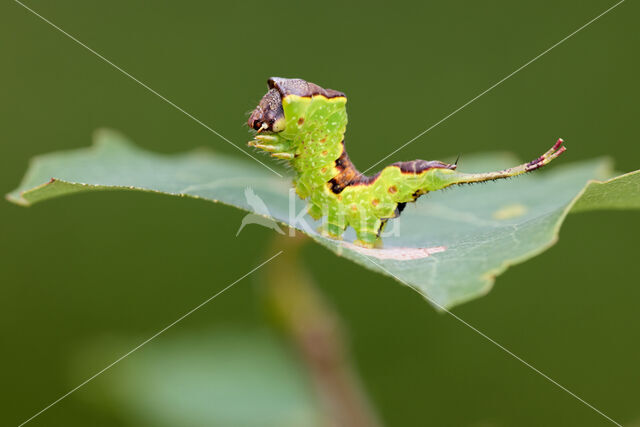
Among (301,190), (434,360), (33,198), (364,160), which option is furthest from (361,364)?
(33,198)

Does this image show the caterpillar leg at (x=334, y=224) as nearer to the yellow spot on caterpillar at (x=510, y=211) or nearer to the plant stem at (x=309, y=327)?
the plant stem at (x=309, y=327)

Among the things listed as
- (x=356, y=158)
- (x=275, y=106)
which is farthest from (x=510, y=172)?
(x=356, y=158)

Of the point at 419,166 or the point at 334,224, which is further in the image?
the point at 334,224

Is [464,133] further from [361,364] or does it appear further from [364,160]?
[361,364]

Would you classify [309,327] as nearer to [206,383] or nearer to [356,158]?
[206,383]

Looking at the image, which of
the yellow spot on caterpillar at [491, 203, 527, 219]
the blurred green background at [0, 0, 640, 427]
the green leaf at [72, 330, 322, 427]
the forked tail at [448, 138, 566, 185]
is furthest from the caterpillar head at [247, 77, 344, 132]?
the blurred green background at [0, 0, 640, 427]

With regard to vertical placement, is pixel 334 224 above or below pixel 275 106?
below
